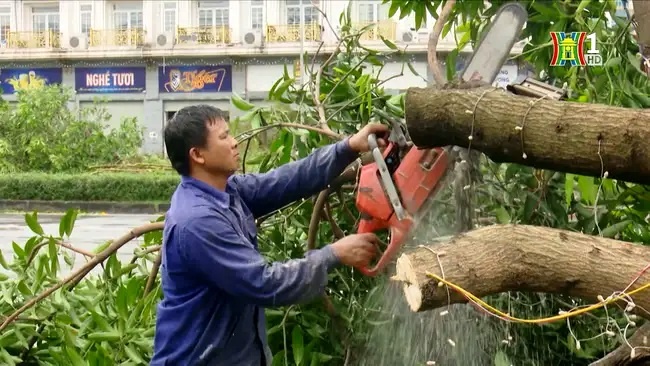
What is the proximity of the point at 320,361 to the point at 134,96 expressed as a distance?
2115 centimetres

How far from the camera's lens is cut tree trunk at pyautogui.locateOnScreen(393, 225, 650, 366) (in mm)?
1859

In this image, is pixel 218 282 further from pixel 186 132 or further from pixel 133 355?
pixel 133 355

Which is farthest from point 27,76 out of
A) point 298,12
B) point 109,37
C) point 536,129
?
point 536,129

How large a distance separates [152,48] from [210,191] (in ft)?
68.6

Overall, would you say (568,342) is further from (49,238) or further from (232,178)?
(49,238)

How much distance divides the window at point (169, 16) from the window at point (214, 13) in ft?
2.47

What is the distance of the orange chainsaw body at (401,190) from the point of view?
2.19 meters

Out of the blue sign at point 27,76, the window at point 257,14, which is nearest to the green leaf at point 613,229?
the window at point 257,14

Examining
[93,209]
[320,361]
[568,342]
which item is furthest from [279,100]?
[93,209]

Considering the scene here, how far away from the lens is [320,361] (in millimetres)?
2762

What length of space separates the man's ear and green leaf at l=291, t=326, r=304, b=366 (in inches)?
30.8

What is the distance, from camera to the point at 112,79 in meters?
23.1

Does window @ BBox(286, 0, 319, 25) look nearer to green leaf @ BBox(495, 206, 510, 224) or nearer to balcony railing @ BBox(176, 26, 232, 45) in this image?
balcony railing @ BBox(176, 26, 232, 45)

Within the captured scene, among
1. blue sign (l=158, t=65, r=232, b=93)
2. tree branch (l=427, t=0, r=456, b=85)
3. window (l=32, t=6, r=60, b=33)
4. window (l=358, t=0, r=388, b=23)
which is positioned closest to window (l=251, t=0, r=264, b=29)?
blue sign (l=158, t=65, r=232, b=93)
